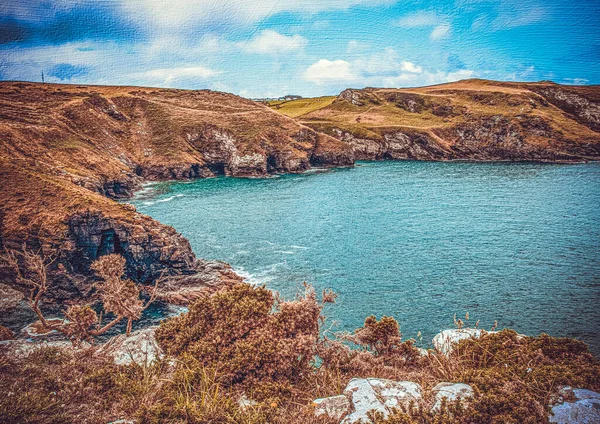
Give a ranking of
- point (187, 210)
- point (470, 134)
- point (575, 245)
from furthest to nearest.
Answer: point (470, 134) → point (187, 210) → point (575, 245)

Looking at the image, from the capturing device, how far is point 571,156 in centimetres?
12812

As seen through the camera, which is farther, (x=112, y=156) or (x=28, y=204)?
(x=112, y=156)

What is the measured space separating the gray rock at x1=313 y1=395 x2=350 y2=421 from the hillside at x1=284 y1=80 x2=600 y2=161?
15445 centimetres

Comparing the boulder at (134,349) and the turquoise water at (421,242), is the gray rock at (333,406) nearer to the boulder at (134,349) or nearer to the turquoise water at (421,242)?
the boulder at (134,349)

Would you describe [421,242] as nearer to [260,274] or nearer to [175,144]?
[260,274]

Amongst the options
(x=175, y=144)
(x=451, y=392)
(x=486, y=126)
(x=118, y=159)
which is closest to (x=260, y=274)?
(x=451, y=392)

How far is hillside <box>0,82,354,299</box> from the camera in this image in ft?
147

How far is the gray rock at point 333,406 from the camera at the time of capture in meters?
10.0

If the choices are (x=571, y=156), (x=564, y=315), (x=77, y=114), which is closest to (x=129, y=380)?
(x=564, y=315)

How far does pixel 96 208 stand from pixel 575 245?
6970 centimetres

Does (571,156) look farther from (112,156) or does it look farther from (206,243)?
(112,156)

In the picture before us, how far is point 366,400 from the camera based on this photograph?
1033 cm

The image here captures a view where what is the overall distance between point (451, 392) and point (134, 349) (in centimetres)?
1249

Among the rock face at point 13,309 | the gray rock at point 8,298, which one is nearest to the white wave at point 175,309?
the rock face at point 13,309
